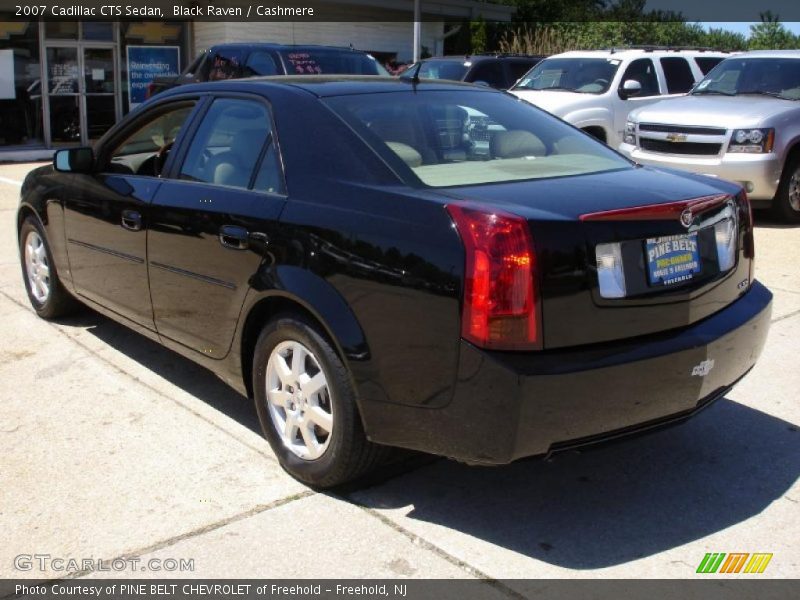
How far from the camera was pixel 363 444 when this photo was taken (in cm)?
359

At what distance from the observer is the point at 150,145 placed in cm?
555

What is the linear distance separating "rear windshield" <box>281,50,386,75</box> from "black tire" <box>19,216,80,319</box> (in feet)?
18.7

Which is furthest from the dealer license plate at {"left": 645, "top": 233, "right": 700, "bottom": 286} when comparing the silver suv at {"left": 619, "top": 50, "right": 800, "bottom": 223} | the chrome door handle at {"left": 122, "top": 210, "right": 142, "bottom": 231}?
the silver suv at {"left": 619, "top": 50, "right": 800, "bottom": 223}

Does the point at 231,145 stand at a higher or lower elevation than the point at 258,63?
lower

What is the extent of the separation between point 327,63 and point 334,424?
358 inches

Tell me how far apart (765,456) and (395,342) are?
193cm

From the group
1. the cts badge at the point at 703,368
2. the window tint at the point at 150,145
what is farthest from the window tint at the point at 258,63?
the cts badge at the point at 703,368

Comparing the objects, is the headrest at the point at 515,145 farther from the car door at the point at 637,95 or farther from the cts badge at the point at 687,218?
the car door at the point at 637,95

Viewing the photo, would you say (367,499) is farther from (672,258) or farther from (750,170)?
(750,170)

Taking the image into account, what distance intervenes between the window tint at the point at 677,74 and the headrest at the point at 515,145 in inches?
379

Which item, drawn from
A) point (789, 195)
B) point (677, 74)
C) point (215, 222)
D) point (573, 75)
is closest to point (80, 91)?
point (573, 75)

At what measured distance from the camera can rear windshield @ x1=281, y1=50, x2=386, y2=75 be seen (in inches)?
459

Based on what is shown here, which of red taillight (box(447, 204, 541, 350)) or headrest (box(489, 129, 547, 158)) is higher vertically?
headrest (box(489, 129, 547, 158))

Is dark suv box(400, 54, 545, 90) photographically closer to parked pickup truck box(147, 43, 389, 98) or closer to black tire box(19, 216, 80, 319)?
parked pickup truck box(147, 43, 389, 98)
